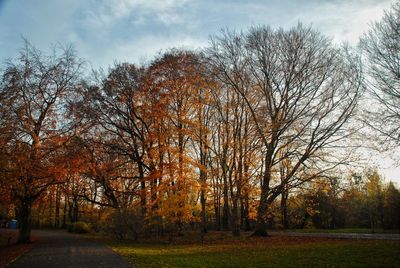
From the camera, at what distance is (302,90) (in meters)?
28.5

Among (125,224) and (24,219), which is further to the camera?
(125,224)

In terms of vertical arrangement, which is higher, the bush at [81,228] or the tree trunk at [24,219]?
the tree trunk at [24,219]

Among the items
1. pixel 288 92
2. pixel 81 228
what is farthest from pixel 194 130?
pixel 81 228

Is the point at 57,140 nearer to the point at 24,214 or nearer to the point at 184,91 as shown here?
the point at 24,214

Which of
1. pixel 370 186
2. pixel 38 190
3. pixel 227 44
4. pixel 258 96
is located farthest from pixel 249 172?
pixel 370 186

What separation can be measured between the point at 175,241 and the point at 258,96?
14.1 meters

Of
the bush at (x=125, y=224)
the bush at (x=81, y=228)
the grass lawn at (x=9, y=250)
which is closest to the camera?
the grass lawn at (x=9, y=250)

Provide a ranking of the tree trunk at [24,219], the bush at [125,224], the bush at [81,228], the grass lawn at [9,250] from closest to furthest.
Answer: the grass lawn at [9,250] < the tree trunk at [24,219] < the bush at [125,224] < the bush at [81,228]

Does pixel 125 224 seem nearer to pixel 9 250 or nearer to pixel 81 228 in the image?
pixel 9 250

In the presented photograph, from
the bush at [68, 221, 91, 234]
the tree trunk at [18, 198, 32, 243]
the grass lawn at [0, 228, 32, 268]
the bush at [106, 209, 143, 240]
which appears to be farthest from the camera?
the bush at [68, 221, 91, 234]

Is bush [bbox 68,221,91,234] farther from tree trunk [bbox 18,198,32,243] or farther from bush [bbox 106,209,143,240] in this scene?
tree trunk [bbox 18,198,32,243]

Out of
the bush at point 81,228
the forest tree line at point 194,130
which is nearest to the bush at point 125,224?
the forest tree line at point 194,130

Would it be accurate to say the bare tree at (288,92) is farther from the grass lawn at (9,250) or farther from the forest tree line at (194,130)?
the grass lawn at (9,250)

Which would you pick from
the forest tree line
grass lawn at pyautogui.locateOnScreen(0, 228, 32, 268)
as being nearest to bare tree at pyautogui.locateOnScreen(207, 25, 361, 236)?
the forest tree line
